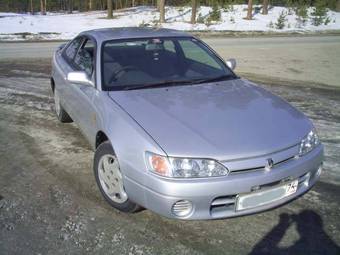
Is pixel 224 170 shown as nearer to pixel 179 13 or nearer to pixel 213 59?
pixel 213 59

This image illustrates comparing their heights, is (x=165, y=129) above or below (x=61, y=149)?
above

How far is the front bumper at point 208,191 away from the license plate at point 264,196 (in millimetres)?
33

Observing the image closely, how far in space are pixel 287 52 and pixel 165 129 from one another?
12788 mm

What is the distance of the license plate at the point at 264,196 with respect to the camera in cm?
304

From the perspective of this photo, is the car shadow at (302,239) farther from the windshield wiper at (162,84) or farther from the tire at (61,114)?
the tire at (61,114)

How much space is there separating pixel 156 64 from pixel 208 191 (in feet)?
6.27

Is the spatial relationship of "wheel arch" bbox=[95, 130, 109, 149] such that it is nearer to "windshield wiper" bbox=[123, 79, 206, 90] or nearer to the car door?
the car door

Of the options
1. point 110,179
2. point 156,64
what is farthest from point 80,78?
point 110,179

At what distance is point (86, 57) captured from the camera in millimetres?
4816

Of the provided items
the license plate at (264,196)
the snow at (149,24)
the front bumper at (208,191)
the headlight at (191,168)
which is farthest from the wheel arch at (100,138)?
the snow at (149,24)

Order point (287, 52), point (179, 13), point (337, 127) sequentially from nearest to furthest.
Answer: point (337, 127), point (287, 52), point (179, 13)

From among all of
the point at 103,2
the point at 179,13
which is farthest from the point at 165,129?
the point at 103,2

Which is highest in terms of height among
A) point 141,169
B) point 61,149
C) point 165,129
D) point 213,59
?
point 213,59

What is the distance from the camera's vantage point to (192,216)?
118 inches
